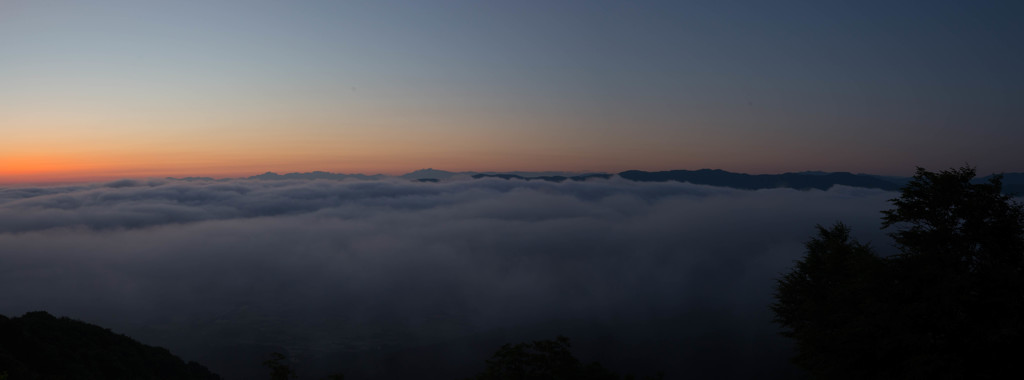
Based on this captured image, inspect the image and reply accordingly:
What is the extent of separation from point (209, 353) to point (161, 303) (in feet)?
245

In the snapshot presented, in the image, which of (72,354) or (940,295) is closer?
(940,295)

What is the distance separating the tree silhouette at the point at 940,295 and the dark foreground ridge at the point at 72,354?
51172 millimetres

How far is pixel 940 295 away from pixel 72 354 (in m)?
73.1

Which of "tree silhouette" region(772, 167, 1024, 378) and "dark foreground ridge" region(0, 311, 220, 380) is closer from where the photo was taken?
"tree silhouette" region(772, 167, 1024, 378)

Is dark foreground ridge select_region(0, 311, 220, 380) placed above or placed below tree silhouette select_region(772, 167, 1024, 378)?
below

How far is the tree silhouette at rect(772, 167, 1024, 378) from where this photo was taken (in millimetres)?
15422

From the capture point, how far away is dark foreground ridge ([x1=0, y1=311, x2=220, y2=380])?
139 feet

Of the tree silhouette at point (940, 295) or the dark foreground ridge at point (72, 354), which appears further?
the dark foreground ridge at point (72, 354)

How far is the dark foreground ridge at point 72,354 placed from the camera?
139 ft

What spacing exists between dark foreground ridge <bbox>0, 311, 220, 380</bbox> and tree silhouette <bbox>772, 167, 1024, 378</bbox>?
5117cm

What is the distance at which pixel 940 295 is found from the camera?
16203 mm

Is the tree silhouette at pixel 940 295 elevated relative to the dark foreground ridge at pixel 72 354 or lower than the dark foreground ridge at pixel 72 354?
elevated

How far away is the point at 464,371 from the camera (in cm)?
12388

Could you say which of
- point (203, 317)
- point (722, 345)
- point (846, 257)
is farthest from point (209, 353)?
point (846, 257)
